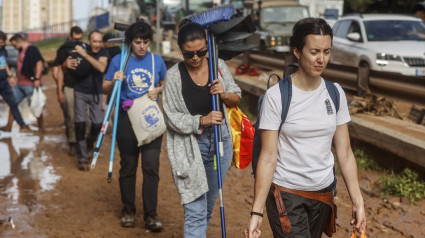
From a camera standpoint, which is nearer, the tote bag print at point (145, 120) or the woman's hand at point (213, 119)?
the woman's hand at point (213, 119)

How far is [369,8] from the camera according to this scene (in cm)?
4091

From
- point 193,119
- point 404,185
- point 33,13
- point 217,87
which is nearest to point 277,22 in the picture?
point 404,185

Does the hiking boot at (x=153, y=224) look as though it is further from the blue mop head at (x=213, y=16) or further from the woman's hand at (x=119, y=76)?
the blue mop head at (x=213, y=16)

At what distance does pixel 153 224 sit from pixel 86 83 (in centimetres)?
370

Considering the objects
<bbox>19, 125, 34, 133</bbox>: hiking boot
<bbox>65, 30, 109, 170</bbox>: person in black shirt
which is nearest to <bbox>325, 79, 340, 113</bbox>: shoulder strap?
<bbox>65, 30, 109, 170</bbox>: person in black shirt

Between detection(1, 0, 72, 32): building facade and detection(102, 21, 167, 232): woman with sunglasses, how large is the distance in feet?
272

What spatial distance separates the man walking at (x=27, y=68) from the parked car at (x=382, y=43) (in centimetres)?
568

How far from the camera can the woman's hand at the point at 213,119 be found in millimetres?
4525

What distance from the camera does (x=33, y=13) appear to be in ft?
285

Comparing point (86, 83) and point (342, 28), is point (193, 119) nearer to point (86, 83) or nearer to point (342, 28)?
point (86, 83)

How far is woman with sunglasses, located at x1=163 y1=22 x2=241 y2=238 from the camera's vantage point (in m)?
4.62

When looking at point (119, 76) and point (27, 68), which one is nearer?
point (119, 76)

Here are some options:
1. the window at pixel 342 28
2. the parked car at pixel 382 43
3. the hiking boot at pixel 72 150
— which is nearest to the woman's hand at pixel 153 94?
the hiking boot at pixel 72 150

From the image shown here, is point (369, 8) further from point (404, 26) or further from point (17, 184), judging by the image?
point (17, 184)
